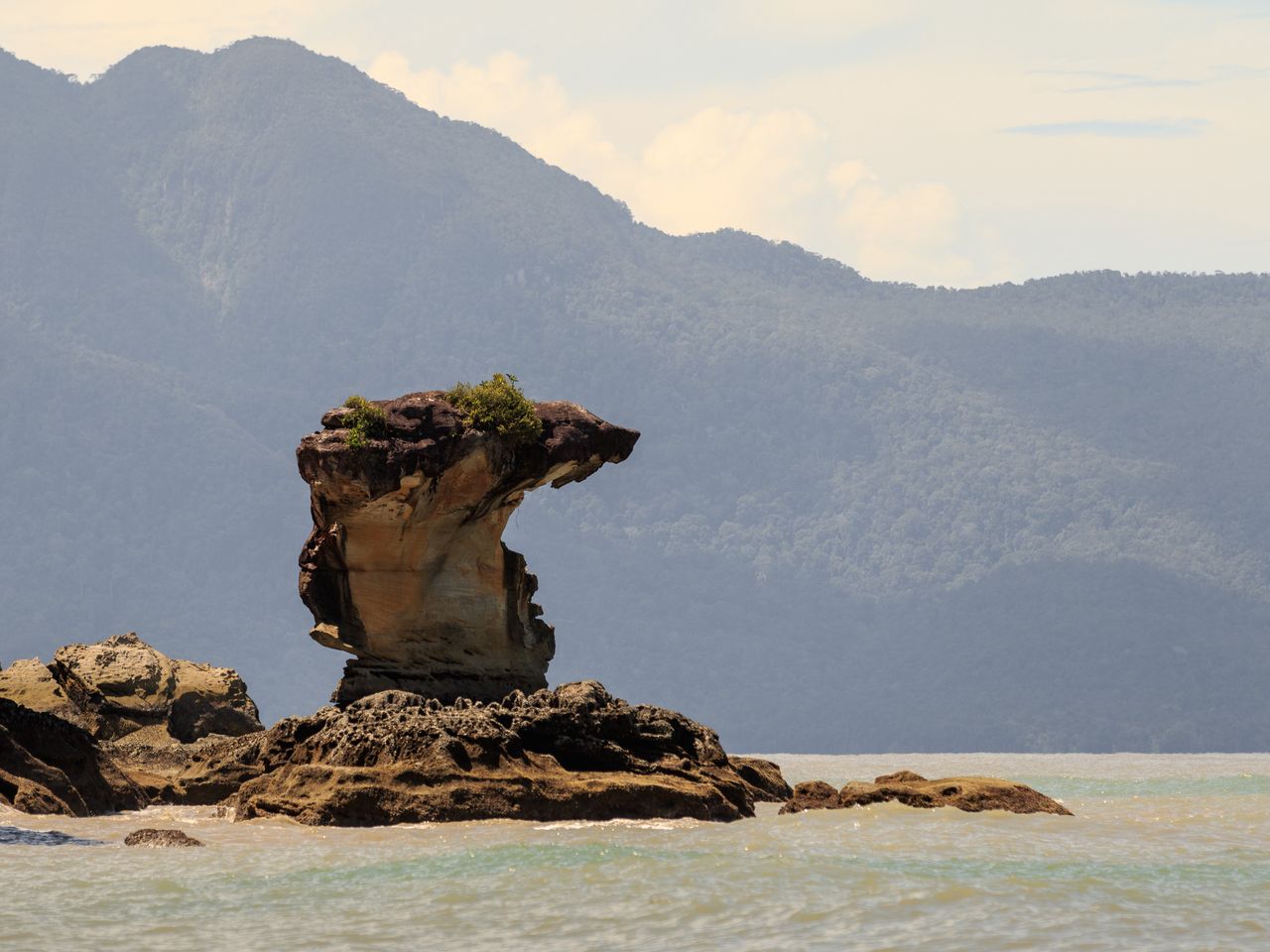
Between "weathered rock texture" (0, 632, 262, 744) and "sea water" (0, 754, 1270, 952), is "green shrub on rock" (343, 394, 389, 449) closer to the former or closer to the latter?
"sea water" (0, 754, 1270, 952)

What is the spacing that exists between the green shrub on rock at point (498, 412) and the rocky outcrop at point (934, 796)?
Result: 30.5 feet

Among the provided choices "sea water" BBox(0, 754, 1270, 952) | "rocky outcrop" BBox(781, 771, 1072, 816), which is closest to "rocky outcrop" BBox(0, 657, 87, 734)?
"sea water" BBox(0, 754, 1270, 952)

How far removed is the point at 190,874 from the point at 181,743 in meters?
20.8

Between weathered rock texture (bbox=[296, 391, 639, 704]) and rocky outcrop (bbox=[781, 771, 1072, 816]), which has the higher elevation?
weathered rock texture (bbox=[296, 391, 639, 704])

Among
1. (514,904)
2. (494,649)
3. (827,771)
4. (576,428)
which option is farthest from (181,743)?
(827,771)

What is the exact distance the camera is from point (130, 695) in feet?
167

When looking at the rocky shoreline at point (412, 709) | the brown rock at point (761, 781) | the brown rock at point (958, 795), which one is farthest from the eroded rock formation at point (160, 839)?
the brown rock at point (761, 781)

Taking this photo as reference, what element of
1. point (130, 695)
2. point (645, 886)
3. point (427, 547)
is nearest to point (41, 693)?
point (130, 695)

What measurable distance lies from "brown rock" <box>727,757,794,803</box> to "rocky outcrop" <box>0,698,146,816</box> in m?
11.2

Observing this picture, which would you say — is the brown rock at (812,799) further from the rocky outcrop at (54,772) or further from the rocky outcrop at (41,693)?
the rocky outcrop at (41,693)

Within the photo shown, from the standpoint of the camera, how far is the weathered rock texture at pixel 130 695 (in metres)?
50.1

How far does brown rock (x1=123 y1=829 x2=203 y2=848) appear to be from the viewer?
3262 cm

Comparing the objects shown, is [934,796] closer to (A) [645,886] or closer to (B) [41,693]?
(A) [645,886]

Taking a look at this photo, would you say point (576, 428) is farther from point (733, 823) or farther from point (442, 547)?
point (733, 823)
